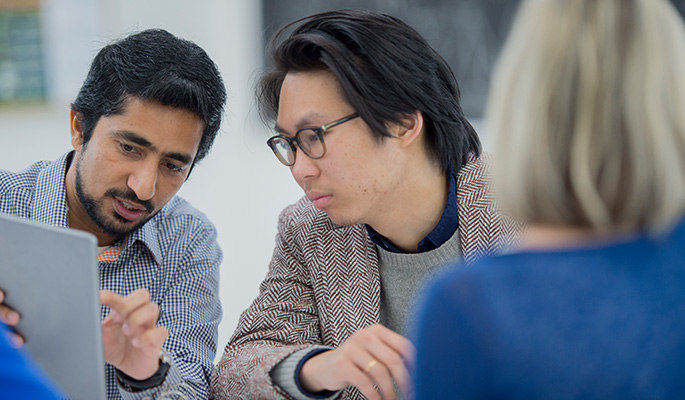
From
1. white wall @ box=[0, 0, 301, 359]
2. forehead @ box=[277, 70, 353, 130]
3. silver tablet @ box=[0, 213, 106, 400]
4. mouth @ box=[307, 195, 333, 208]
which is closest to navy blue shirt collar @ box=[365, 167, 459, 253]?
mouth @ box=[307, 195, 333, 208]

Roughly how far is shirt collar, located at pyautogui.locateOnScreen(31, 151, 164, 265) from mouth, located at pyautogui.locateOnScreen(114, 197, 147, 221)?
54 mm

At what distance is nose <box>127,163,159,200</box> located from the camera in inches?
61.8

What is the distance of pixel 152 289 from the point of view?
1.65 meters

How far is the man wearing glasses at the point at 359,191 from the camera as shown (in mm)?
1436

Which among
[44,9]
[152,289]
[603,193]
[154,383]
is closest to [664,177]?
[603,193]

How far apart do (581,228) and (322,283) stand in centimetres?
92

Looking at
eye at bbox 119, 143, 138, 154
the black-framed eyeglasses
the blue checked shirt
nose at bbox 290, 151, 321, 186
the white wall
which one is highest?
the black-framed eyeglasses

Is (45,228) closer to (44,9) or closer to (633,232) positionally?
(633,232)

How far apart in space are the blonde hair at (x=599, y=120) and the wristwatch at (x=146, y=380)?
33.1 inches

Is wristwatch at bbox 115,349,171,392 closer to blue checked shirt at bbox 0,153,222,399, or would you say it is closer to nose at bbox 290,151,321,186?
blue checked shirt at bbox 0,153,222,399

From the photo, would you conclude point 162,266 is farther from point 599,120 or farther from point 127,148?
point 599,120

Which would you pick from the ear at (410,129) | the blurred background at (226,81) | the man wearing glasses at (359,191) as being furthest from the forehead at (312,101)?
the blurred background at (226,81)

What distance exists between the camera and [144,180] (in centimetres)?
157

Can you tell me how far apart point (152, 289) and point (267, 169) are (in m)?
2.41
